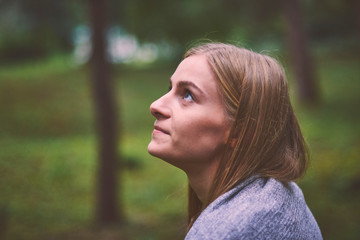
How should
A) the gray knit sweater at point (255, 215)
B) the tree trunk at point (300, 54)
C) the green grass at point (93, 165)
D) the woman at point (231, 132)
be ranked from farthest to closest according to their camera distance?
the tree trunk at point (300, 54)
the green grass at point (93, 165)
the woman at point (231, 132)
the gray knit sweater at point (255, 215)

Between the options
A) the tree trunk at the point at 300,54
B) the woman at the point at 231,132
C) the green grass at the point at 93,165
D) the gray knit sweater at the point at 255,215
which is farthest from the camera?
the tree trunk at the point at 300,54

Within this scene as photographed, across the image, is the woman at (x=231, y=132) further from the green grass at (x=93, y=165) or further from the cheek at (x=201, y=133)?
the green grass at (x=93, y=165)

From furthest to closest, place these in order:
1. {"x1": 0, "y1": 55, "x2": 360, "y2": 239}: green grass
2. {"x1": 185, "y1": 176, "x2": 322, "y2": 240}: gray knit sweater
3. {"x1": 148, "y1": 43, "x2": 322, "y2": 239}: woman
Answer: {"x1": 0, "y1": 55, "x2": 360, "y2": 239}: green grass
{"x1": 148, "y1": 43, "x2": 322, "y2": 239}: woman
{"x1": 185, "y1": 176, "x2": 322, "y2": 240}: gray knit sweater

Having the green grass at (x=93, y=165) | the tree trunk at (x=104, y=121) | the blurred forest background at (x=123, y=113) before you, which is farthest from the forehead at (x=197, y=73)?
the tree trunk at (x=104, y=121)

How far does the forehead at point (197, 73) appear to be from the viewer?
62.9 inches

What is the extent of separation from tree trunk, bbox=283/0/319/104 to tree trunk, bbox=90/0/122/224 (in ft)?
32.2

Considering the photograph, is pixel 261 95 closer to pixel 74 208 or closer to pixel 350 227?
pixel 350 227

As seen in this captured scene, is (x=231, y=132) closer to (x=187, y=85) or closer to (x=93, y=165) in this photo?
(x=187, y=85)

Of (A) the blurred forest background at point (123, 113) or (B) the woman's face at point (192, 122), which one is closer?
(B) the woman's face at point (192, 122)

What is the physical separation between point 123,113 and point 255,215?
14.4 m

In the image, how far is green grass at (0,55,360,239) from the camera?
6.58 m

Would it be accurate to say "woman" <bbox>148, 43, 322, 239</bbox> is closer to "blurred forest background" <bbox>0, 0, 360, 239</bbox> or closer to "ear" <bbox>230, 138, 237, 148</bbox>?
"ear" <bbox>230, 138, 237, 148</bbox>

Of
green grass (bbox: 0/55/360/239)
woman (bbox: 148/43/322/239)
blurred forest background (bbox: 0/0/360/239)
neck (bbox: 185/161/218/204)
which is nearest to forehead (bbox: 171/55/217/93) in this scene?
woman (bbox: 148/43/322/239)

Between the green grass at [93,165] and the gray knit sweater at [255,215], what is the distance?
0.63m
